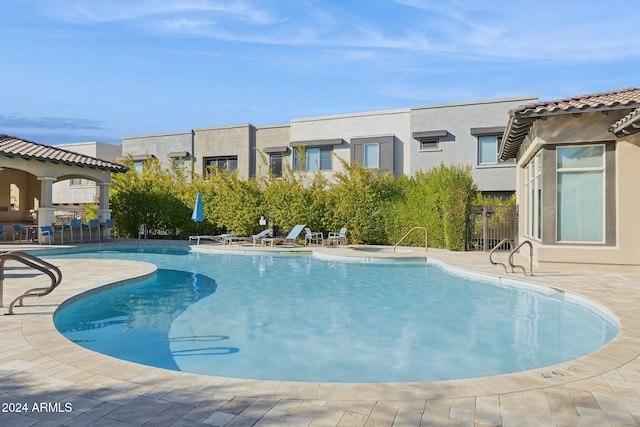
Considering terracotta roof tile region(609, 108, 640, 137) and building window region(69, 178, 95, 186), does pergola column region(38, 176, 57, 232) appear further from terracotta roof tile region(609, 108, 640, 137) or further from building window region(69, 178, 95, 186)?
terracotta roof tile region(609, 108, 640, 137)

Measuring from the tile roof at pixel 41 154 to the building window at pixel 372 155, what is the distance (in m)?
12.3

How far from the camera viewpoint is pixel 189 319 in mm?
7590

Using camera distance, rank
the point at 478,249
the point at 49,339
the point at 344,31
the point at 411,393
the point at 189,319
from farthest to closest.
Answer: the point at 478,249
the point at 344,31
the point at 189,319
the point at 49,339
the point at 411,393

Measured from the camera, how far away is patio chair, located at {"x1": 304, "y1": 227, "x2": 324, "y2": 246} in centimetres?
1931

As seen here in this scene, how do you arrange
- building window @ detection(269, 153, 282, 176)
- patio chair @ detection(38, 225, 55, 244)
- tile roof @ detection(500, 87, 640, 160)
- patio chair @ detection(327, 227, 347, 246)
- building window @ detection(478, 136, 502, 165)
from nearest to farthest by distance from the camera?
tile roof @ detection(500, 87, 640, 160) → patio chair @ detection(38, 225, 55, 244) → patio chair @ detection(327, 227, 347, 246) → building window @ detection(478, 136, 502, 165) → building window @ detection(269, 153, 282, 176)

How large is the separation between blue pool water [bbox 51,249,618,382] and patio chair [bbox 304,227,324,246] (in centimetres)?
790

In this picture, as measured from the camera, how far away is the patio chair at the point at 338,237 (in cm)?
1911

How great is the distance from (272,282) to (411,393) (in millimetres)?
7942

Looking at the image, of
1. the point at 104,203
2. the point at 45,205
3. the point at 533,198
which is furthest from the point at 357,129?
the point at 45,205

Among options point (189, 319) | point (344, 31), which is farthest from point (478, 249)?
point (189, 319)

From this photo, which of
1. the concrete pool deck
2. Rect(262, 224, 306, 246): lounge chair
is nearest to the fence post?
Rect(262, 224, 306, 246): lounge chair

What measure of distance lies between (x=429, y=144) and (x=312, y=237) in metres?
8.14

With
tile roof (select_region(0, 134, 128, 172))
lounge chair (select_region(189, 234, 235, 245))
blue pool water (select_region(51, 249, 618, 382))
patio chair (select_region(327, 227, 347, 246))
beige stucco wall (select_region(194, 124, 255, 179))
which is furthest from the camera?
beige stucco wall (select_region(194, 124, 255, 179))

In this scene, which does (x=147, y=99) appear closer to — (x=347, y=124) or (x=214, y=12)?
(x=214, y=12)
